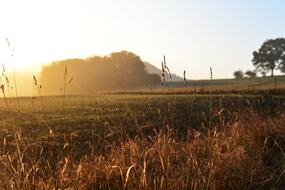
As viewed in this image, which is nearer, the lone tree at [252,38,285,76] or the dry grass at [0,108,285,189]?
the dry grass at [0,108,285,189]

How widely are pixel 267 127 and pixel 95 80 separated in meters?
72.5

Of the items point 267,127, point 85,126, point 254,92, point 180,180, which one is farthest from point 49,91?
point 180,180

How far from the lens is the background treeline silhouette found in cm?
8175

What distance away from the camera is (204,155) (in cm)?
765

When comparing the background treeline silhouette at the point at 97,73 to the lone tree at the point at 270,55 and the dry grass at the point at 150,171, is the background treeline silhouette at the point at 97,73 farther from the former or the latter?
the dry grass at the point at 150,171

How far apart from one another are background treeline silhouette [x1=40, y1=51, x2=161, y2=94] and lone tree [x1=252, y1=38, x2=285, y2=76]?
74.8 feet

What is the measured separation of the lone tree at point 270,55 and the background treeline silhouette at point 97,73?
22.8 m

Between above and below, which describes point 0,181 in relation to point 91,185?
above

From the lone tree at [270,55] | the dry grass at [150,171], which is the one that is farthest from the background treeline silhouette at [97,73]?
the dry grass at [150,171]

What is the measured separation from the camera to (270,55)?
326ft

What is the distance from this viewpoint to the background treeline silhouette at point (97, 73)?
81.8m

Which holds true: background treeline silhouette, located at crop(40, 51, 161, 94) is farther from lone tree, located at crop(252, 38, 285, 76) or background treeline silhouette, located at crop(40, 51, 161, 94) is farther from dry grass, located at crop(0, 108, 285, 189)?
dry grass, located at crop(0, 108, 285, 189)

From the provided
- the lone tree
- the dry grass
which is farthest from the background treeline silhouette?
the dry grass

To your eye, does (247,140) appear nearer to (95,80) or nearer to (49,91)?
(95,80)
